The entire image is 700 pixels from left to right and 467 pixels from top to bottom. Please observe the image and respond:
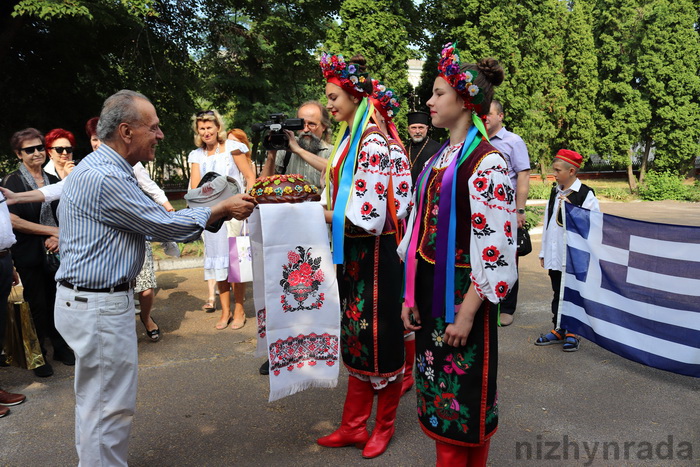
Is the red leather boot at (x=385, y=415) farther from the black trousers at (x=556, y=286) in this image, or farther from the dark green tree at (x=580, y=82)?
the dark green tree at (x=580, y=82)

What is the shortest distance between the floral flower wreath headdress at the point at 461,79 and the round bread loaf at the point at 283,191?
1043 mm

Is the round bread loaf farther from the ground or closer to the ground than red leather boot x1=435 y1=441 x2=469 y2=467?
farther from the ground

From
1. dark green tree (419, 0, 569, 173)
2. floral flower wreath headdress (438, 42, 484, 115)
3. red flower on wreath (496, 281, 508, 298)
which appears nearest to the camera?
red flower on wreath (496, 281, 508, 298)

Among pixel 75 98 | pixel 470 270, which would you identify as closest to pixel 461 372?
pixel 470 270

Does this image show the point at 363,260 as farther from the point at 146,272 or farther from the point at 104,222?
the point at 146,272

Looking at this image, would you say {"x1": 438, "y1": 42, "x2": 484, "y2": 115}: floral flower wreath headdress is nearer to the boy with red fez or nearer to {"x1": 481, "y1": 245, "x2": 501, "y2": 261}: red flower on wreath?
{"x1": 481, "y1": 245, "x2": 501, "y2": 261}: red flower on wreath

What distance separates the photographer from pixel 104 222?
94.7 inches

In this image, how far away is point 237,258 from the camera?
5340 mm

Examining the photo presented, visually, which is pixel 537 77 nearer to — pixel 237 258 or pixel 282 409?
pixel 237 258

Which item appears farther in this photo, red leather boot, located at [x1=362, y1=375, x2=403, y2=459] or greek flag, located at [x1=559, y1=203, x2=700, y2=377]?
greek flag, located at [x1=559, y1=203, x2=700, y2=377]

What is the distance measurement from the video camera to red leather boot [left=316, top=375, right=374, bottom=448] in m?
1.59

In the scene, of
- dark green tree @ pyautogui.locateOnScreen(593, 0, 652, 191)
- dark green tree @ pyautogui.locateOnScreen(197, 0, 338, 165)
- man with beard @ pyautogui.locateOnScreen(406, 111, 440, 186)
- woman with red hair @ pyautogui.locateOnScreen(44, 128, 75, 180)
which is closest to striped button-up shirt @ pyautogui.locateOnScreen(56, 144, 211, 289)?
woman with red hair @ pyautogui.locateOnScreen(44, 128, 75, 180)

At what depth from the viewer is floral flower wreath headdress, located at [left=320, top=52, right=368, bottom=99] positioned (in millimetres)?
3021

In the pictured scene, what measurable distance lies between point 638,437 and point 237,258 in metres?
3.79
